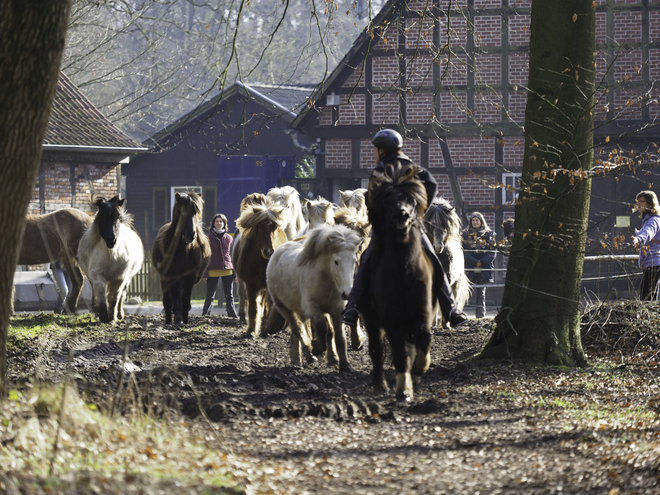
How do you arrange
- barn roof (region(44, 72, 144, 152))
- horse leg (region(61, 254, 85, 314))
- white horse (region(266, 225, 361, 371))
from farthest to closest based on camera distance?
barn roof (region(44, 72, 144, 152)), horse leg (region(61, 254, 85, 314)), white horse (region(266, 225, 361, 371))

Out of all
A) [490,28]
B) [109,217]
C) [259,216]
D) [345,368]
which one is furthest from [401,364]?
[490,28]

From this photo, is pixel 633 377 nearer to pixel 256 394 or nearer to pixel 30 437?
pixel 256 394

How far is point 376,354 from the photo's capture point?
8.23 m

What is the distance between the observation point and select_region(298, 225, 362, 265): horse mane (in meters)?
9.27

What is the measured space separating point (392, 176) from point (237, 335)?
20.8 feet

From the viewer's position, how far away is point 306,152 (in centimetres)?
3375

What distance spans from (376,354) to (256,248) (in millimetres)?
5066

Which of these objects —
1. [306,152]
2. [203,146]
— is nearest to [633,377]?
[306,152]

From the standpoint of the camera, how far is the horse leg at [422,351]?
7.71m

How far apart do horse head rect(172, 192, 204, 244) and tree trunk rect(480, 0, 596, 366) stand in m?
6.08

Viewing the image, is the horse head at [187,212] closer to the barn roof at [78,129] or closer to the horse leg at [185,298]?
the horse leg at [185,298]

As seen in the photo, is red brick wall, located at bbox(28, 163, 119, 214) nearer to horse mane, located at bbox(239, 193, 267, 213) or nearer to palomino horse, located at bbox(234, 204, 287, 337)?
horse mane, located at bbox(239, 193, 267, 213)

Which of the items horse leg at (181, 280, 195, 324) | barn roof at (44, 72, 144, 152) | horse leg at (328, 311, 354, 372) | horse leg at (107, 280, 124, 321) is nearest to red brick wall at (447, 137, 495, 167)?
barn roof at (44, 72, 144, 152)

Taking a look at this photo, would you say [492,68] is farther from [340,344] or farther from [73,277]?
[340,344]
